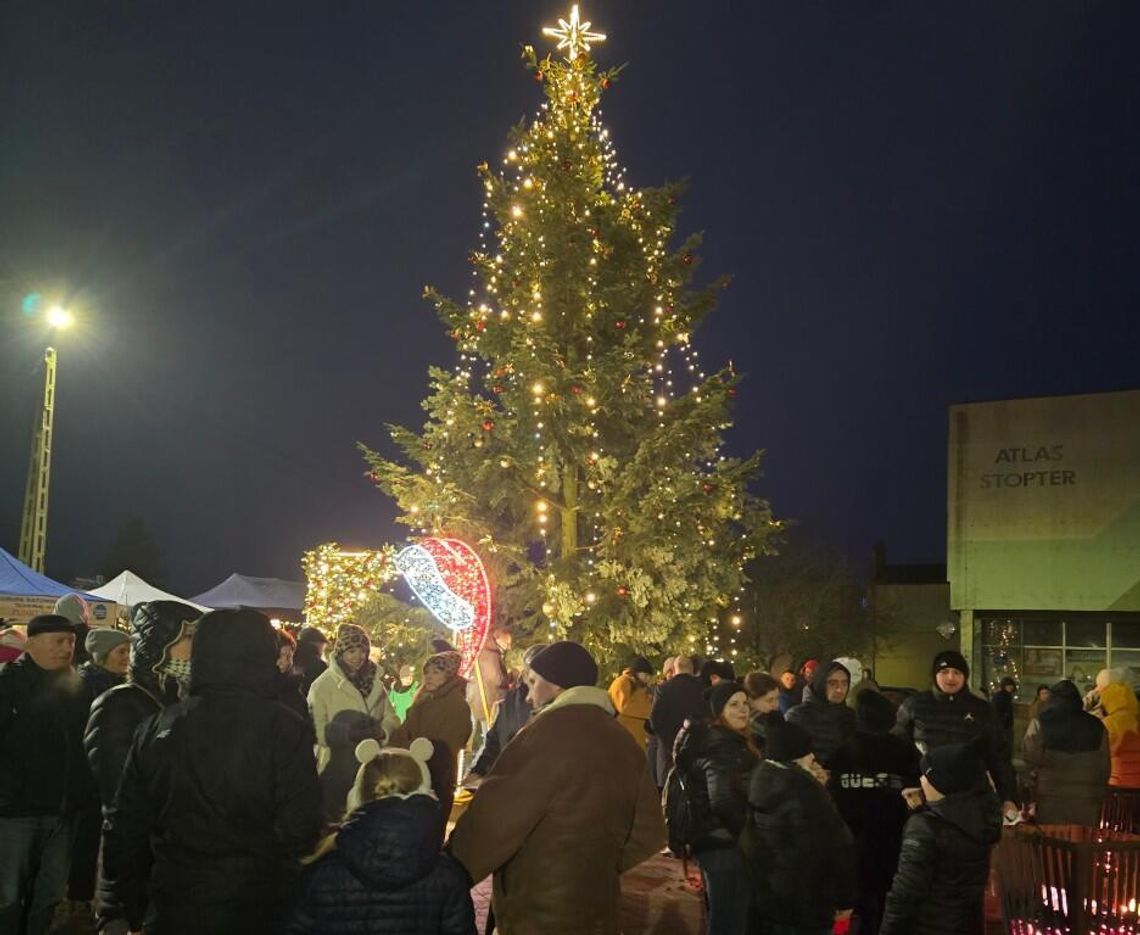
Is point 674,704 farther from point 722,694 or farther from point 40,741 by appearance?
point 40,741

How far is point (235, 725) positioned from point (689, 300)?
16.3 metres

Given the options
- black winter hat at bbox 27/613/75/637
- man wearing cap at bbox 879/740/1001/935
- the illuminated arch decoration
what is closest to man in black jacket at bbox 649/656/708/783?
the illuminated arch decoration

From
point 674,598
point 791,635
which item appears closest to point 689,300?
point 674,598

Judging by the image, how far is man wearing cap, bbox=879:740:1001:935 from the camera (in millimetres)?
5027

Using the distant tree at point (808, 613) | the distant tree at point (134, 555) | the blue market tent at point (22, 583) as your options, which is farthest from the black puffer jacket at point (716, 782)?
the distant tree at point (134, 555)

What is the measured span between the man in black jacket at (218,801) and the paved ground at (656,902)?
403 cm

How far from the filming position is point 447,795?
25.7 feet

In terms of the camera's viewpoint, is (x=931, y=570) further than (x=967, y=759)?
Yes

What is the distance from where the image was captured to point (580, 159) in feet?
59.0

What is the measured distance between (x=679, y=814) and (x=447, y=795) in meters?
2.26

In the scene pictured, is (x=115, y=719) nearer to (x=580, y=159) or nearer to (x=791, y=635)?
(x=580, y=159)

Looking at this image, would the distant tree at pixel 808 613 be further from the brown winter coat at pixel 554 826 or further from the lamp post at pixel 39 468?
the brown winter coat at pixel 554 826

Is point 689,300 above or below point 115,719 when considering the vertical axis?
above

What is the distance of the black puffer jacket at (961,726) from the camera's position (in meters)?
6.94
